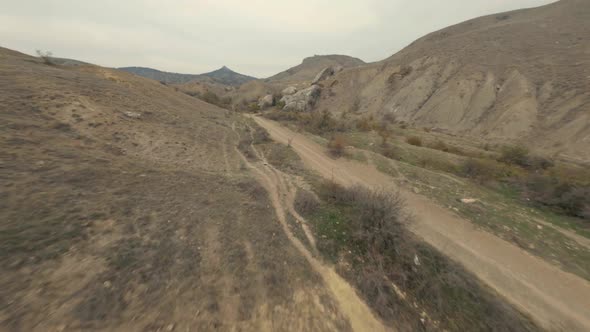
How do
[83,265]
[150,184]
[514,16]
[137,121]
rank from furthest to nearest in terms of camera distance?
[514,16] < [137,121] < [150,184] < [83,265]

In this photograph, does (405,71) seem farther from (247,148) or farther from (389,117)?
(247,148)

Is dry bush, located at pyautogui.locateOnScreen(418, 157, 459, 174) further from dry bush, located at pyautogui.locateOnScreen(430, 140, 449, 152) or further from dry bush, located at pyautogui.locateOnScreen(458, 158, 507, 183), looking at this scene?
dry bush, located at pyautogui.locateOnScreen(430, 140, 449, 152)

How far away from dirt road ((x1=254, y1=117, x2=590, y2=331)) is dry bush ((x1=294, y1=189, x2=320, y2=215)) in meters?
3.32

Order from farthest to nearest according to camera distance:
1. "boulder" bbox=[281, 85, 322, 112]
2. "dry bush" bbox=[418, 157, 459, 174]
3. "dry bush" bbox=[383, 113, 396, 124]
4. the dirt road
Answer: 1. "boulder" bbox=[281, 85, 322, 112]
2. "dry bush" bbox=[383, 113, 396, 124]
3. "dry bush" bbox=[418, 157, 459, 174]
4. the dirt road

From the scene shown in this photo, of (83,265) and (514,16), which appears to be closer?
(83,265)

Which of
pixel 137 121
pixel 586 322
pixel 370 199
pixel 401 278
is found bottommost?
pixel 586 322

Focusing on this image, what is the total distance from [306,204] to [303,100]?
41.1 m

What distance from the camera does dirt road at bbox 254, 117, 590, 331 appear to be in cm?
455

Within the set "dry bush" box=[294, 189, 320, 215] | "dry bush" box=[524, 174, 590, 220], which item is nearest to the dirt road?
"dry bush" box=[294, 189, 320, 215]

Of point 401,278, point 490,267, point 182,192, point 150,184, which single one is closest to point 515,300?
point 490,267

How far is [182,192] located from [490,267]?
9377 millimetres

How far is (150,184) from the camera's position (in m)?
7.22

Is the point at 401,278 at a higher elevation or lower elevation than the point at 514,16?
lower

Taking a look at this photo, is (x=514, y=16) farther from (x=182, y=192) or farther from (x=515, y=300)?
(x=182, y=192)
